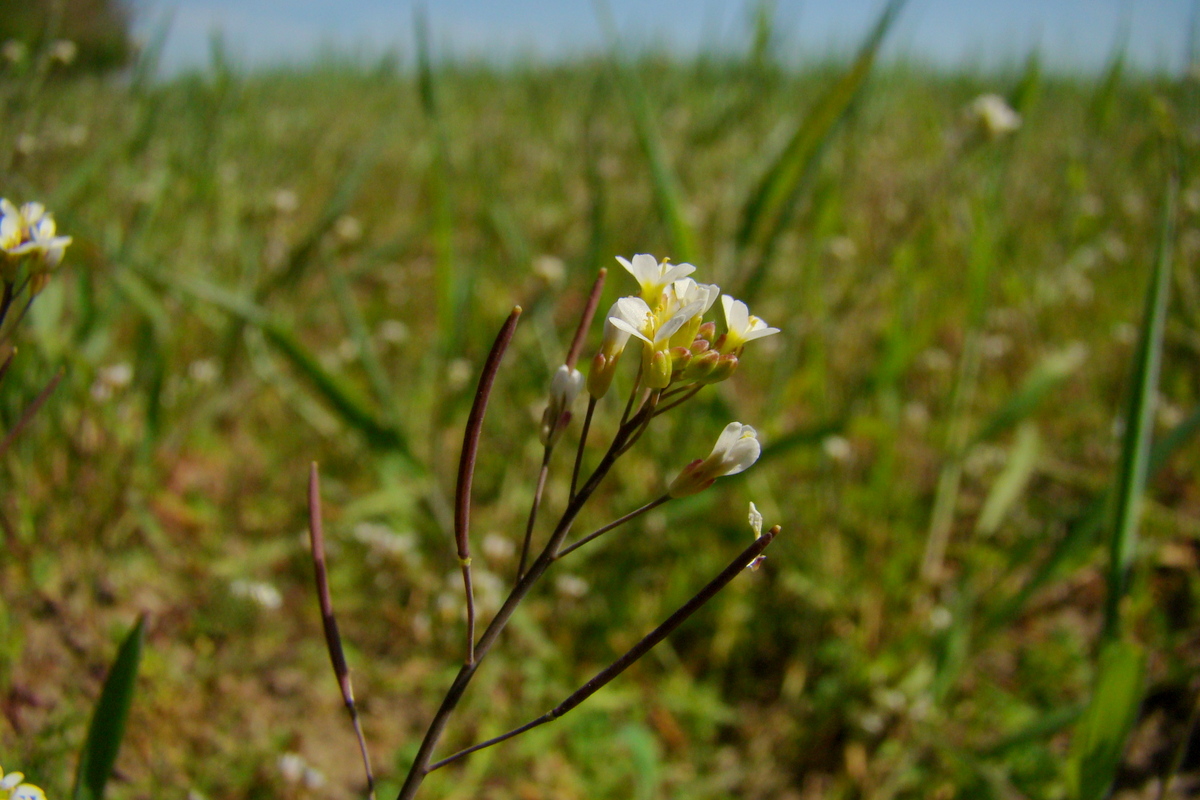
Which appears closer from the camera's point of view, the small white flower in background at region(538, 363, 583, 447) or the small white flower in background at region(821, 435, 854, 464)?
the small white flower in background at region(538, 363, 583, 447)

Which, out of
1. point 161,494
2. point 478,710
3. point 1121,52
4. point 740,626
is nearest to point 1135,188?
point 1121,52

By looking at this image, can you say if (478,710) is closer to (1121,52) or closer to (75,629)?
(75,629)

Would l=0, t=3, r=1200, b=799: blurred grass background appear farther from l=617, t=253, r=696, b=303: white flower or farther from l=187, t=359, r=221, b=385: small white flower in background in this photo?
l=617, t=253, r=696, b=303: white flower

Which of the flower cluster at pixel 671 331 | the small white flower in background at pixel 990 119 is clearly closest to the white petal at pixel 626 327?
the flower cluster at pixel 671 331

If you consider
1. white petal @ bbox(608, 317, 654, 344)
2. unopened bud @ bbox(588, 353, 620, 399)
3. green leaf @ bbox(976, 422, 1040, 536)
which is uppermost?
white petal @ bbox(608, 317, 654, 344)

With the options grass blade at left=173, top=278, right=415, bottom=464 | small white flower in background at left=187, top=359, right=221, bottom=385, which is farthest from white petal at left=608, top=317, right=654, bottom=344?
small white flower in background at left=187, top=359, right=221, bottom=385

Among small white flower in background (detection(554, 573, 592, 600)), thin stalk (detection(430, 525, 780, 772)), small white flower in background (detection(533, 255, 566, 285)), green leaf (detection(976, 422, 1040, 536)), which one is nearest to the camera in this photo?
thin stalk (detection(430, 525, 780, 772))

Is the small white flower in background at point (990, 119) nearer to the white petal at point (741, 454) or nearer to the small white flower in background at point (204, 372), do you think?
the white petal at point (741, 454)
